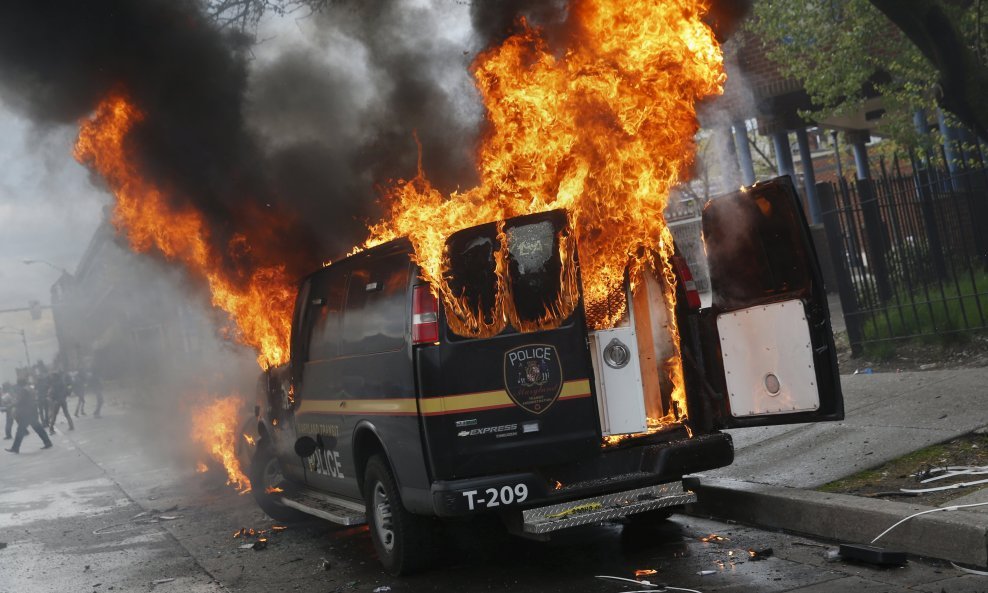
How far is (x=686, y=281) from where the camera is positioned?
6328 mm

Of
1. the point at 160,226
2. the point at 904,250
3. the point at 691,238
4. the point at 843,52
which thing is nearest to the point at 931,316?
the point at 904,250

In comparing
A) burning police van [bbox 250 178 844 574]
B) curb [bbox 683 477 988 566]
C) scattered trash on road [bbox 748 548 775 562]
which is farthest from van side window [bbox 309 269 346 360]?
scattered trash on road [bbox 748 548 775 562]

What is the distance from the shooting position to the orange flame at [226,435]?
34.0 ft

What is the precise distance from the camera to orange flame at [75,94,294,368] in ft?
33.6

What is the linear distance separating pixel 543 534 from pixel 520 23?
12.6 feet

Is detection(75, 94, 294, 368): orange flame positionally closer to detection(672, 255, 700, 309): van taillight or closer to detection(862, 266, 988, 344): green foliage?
detection(672, 255, 700, 309): van taillight

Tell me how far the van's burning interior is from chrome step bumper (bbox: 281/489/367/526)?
1780 millimetres

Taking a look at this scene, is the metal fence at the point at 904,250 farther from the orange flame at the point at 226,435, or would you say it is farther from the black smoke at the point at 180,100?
the orange flame at the point at 226,435

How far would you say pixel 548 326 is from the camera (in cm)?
577

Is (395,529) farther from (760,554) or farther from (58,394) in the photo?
(58,394)

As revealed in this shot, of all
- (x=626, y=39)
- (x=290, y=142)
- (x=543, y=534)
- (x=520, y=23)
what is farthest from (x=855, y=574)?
(x=290, y=142)

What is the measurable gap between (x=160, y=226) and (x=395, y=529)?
6.83 meters

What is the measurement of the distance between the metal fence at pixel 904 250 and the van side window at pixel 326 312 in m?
6.32

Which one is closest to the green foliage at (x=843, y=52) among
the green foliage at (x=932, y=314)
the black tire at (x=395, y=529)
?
the green foliage at (x=932, y=314)
